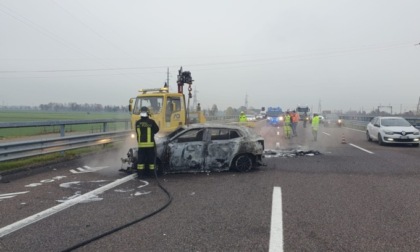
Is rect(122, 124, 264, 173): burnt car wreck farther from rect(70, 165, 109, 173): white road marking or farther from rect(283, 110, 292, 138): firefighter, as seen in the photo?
rect(283, 110, 292, 138): firefighter

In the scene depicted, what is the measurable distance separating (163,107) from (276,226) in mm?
9305

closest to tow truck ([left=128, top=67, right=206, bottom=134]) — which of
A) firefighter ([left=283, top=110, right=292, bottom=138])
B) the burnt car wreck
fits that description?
the burnt car wreck

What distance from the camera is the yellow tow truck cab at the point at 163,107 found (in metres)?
13.4

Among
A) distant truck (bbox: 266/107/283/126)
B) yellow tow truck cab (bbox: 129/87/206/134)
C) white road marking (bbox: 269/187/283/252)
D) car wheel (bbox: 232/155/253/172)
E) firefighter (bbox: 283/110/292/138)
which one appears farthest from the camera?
distant truck (bbox: 266/107/283/126)

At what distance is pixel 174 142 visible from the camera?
354 inches

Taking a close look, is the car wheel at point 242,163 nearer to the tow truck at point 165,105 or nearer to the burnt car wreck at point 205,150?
the burnt car wreck at point 205,150

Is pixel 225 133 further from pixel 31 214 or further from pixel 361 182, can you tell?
pixel 31 214

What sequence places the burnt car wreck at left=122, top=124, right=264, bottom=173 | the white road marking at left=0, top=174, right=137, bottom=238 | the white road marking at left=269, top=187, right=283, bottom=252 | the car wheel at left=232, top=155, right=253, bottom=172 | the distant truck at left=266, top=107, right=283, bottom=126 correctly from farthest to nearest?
1. the distant truck at left=266, top=107, right=283, bottom=126
2. the car wheel at left=232, top=155, right=253, bottom=172
3. the burnt car wreck at left=122, top=124, right=264, bottom=173
4. the white road marking at left=0, top=174, right=137, bottom=238
5. the white road marking at left=269, top=187, right=283, bottom=252

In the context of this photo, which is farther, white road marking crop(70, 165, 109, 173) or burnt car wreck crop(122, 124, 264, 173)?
white road marking crop(70, 165, 109, 173)

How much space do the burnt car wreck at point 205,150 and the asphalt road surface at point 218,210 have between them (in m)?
0.30

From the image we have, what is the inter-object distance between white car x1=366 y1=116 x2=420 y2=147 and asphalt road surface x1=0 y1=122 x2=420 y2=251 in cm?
765

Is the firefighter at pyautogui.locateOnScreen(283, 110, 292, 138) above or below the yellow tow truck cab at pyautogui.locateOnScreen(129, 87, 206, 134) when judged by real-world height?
below

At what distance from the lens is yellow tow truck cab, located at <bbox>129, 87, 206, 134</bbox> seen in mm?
13352

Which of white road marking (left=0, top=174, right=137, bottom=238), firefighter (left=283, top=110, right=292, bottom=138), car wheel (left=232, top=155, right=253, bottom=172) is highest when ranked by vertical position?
firefighter (left=283, top=110, right=292, bottom=138)
